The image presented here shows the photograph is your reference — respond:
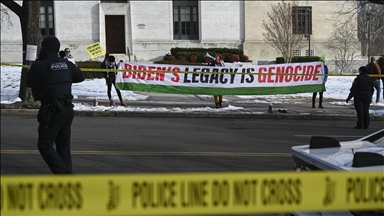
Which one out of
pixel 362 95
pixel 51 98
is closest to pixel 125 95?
pixel 362 95

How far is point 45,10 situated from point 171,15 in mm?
7943

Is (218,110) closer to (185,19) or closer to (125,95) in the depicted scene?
(125,95)

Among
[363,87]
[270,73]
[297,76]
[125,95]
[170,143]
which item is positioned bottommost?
[170,143]

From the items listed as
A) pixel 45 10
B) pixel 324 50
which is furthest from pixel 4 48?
pixel 324 50

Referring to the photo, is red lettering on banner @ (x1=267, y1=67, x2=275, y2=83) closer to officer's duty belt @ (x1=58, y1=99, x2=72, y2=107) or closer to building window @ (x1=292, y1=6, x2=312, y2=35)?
officer's duty belt @ (x1=58, y1=99, x2=72, y2=107)

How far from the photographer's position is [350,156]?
4.91 metres

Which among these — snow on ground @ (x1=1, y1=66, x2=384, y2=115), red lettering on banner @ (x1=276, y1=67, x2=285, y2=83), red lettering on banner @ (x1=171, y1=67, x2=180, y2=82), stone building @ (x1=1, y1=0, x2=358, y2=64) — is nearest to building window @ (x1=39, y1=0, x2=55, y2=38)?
stone building @ (x1=1, y1=0, x2=358, y2=64)

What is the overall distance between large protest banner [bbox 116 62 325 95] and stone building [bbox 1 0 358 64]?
18.0m

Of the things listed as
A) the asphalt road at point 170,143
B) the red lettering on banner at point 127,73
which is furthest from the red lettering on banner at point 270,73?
the red lettering on banner at point 127,73

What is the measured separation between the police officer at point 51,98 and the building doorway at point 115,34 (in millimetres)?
30514

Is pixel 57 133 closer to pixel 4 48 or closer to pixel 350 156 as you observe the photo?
pixel 350 156

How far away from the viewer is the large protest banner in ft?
60.7

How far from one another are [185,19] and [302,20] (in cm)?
771

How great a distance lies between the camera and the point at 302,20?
38.3 m
